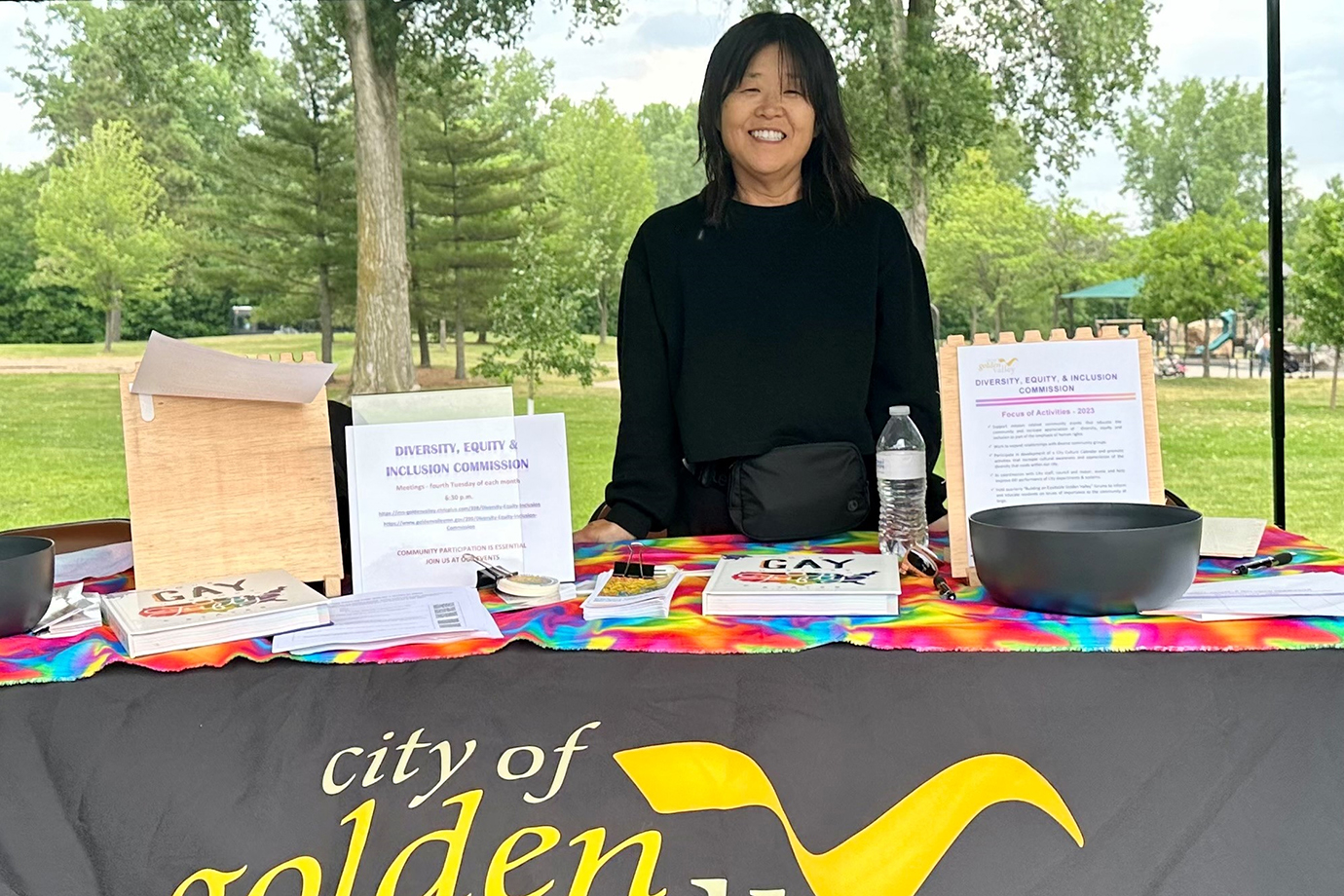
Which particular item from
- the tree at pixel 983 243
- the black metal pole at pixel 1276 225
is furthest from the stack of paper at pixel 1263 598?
the tree at pixel 983 243

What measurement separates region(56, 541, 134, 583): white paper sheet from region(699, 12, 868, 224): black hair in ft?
3.10

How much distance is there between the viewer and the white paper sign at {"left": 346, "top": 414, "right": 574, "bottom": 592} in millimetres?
1347

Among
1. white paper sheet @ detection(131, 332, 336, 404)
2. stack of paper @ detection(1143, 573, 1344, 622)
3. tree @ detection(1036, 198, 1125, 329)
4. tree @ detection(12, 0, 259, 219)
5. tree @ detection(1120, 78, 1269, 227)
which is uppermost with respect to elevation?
tree @ detection(12, 0, 259, 219)

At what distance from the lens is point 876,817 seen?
1.08 m

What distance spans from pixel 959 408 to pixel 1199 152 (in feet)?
25.8

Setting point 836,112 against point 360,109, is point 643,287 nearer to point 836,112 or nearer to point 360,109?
point 836,112

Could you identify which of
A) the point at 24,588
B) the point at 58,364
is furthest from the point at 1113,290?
the point at 24,588

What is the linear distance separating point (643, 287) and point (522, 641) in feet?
2.85

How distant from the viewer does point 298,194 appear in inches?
298

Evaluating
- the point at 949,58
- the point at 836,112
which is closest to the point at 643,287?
the point at 836,112

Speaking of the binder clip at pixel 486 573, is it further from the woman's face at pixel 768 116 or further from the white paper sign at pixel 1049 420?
the woman's face at pixel 768 116

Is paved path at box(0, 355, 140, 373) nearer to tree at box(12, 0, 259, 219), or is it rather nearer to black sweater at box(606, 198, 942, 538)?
tree at box(12, 0, 259, 219)

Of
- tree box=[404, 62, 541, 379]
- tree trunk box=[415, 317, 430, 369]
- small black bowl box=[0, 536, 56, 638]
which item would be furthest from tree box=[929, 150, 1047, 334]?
small black bowl box=[0, 536, 56, 638]

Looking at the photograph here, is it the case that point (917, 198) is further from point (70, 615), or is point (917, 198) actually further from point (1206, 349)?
point (70, 615)
